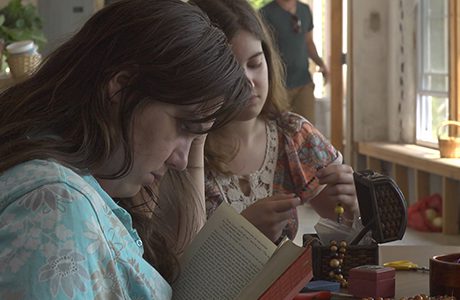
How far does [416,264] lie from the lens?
218cm

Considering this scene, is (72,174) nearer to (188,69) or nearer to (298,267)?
(188,69)

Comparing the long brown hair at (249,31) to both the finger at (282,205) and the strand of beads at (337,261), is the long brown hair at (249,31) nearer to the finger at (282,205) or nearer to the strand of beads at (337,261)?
the finger at (282,205)

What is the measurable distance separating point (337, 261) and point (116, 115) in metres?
0.75

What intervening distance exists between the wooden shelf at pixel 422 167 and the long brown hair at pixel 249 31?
3.66 metres

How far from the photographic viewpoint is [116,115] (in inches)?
53.7

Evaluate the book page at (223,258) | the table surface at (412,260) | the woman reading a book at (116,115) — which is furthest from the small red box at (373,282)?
the woman reading a book at (116,115)

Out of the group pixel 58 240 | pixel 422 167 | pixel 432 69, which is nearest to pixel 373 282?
pixel 58 240

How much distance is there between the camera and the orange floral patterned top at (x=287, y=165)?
8.90 feet

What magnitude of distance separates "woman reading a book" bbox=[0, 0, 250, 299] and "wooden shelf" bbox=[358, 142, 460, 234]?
5.01 m

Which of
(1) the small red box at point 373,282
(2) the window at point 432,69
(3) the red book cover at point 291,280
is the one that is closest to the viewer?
(3) the red book cover at point 291,280

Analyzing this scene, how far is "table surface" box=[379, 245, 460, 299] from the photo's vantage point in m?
1.95

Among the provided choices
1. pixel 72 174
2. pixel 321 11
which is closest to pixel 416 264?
pixel 72 174

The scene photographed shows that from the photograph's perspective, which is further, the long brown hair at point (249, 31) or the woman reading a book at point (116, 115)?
the long brown hair at point (249, 31)

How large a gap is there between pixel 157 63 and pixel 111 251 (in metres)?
0.27
